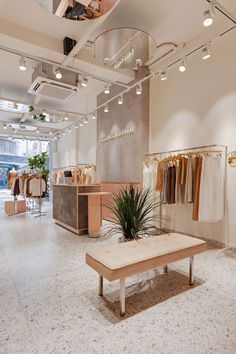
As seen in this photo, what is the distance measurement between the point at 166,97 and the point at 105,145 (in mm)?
2621

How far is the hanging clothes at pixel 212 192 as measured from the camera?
3.99m

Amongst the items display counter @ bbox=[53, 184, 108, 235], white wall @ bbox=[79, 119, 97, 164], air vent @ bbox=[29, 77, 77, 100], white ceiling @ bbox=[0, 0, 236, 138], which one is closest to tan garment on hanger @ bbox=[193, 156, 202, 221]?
display counter @ bbox=[53, 184, 108, 235]

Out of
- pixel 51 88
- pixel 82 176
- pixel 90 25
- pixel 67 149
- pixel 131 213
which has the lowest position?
pixel 131 213

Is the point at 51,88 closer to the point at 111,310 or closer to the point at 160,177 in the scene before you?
the point at 160,177

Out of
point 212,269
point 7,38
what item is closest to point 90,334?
point 212,269

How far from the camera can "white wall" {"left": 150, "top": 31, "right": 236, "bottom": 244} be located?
4.12 m

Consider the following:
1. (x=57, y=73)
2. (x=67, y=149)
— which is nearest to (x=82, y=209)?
(x=57, y=73)

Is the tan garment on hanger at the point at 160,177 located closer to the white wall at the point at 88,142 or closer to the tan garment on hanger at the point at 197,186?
the tan garment on hanger at the point at 197,186

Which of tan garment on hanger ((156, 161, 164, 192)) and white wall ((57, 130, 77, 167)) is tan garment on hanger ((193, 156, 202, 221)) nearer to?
tan garment on hanger ((156, 161, 164, 192))

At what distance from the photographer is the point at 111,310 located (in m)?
2.28

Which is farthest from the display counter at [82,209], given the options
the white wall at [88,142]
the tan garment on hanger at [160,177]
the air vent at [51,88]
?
the white wall at [88,142]

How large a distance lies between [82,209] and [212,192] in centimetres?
296

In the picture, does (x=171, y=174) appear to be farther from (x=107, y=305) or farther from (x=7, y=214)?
(x=7, y=214)

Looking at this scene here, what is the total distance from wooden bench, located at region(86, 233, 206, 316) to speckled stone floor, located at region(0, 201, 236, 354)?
0.23 meters
